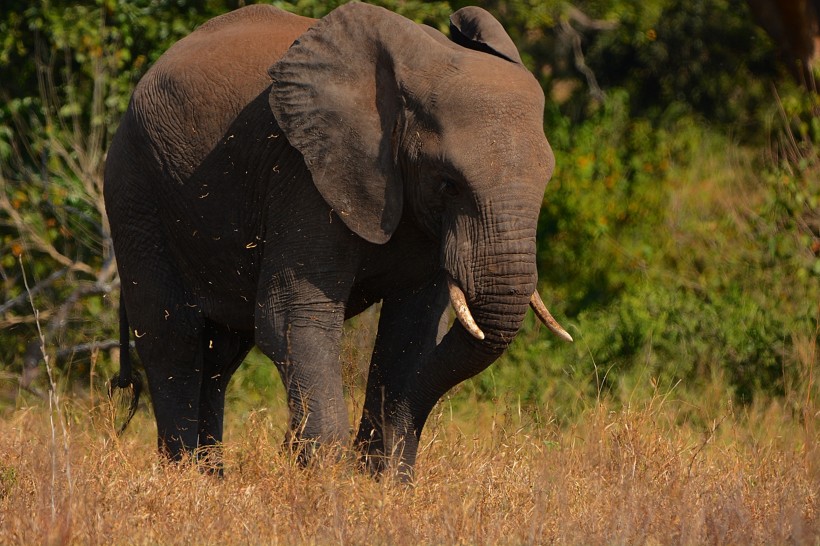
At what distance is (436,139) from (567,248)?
485cm

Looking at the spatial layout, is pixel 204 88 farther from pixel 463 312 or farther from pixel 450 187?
pixel 463 312

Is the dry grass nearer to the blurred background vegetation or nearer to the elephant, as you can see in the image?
the elephant

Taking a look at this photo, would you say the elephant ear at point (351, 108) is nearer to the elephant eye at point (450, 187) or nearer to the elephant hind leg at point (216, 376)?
the elephant eye at point (450, 187)

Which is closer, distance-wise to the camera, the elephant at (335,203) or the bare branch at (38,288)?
the elephant at (335,203)

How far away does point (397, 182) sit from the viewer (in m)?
5.60

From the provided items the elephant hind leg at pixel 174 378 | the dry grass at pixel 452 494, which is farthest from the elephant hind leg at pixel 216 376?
the dry grass at pixel 452 494

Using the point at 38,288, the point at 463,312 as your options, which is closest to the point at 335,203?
the point at 463,312

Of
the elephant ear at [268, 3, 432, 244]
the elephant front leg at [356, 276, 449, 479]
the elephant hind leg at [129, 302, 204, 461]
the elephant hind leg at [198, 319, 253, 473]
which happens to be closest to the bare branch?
the elephant hind leg at [198, 319, 253, 473]

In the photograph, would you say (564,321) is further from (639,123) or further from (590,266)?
(639,123)

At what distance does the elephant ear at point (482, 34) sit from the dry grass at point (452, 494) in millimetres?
1541

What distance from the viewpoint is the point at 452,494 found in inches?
205

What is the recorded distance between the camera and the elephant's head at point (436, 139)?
5238 millimetres

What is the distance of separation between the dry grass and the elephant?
0.28 m

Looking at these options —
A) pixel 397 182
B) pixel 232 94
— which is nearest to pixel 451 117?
pixel 397 182
